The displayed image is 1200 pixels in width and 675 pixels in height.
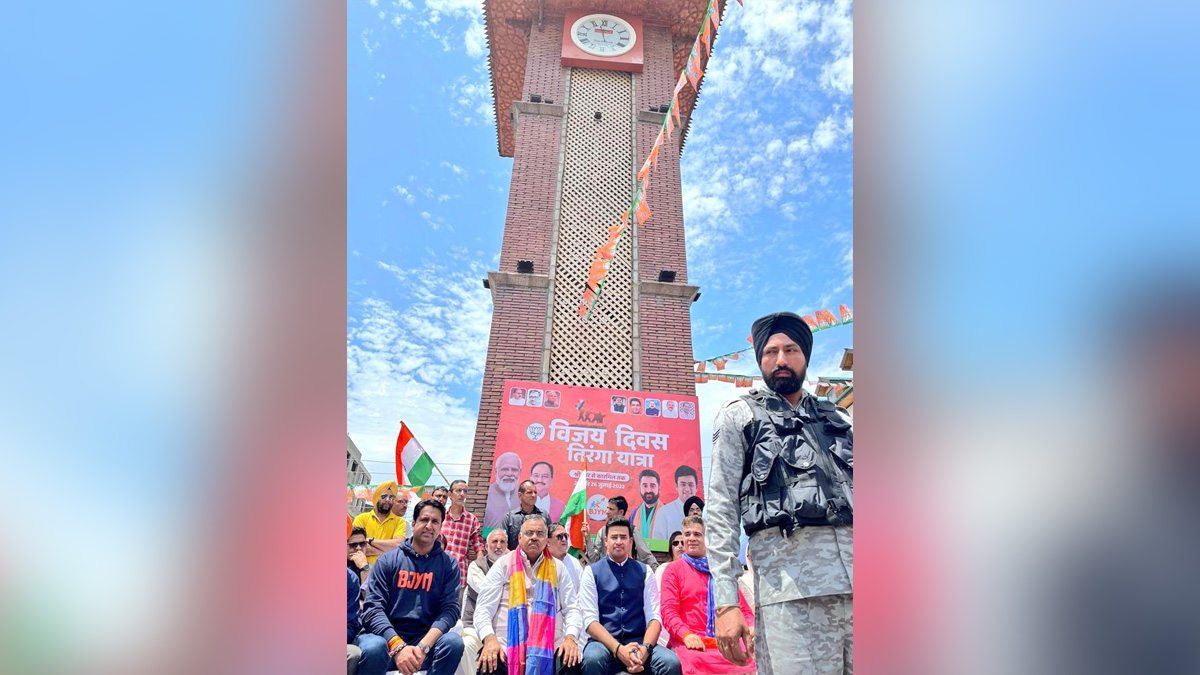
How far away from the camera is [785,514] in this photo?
1.63 m

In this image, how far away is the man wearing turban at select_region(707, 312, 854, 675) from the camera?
154 cm

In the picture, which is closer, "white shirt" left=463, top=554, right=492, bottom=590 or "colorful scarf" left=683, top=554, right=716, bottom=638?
"colorful scarf" left=683, top=554, right=716, bottom=638

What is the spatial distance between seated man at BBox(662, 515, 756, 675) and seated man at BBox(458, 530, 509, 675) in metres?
1.01

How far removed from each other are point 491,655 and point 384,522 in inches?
81.0

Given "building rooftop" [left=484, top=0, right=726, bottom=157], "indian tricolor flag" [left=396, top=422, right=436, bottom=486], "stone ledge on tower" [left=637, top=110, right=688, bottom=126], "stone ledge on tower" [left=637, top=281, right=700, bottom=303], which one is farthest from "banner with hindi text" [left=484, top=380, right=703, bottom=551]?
"building rooftop" [left=484, top=0, right=726, bottom=157]

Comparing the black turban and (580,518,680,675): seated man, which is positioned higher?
the black turban

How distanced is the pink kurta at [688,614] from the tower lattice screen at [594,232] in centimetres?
464

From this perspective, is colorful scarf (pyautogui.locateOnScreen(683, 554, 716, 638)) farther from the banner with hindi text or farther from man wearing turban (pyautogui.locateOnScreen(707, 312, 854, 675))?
the banner with hindi text

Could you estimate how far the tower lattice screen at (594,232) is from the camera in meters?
8.12

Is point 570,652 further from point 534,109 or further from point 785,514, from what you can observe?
point 534,109

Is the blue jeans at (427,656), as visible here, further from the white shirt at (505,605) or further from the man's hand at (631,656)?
the man's hand at (631,656)
